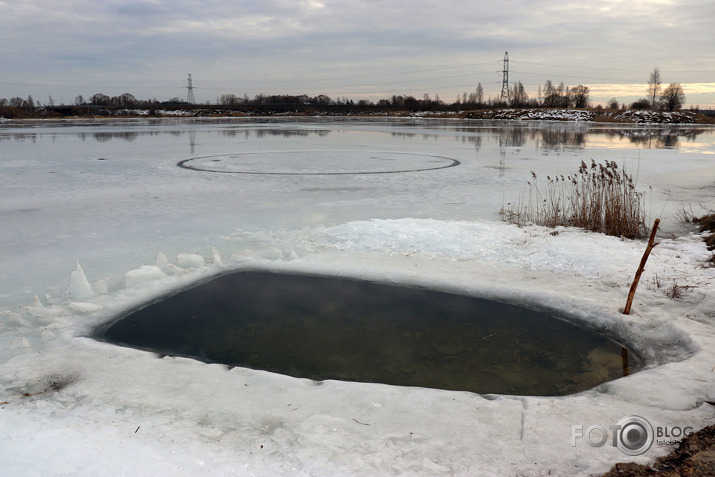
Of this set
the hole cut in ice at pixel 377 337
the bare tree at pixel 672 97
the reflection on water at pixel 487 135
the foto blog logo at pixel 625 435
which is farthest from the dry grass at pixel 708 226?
the bare tree at pixel 672 97

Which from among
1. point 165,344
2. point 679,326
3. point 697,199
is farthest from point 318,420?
point 697,199

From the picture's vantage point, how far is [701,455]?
2.35m

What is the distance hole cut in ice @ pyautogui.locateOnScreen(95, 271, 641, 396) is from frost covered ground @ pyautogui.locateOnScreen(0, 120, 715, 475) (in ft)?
0.69

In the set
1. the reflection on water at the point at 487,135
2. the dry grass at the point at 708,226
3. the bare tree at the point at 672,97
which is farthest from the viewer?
the bare tree at the point at 672,97

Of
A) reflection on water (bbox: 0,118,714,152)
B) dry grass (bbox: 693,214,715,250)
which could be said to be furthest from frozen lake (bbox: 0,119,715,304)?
reflection on water (bbox: 0,118,714,152)

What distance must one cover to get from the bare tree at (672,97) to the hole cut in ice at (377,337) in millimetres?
89007

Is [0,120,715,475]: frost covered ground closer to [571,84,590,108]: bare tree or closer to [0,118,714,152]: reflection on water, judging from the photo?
[0,118,714,152]: reflection on water

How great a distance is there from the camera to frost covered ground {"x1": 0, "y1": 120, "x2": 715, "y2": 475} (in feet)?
8.21

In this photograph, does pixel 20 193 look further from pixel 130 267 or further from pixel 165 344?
pixel 165 344

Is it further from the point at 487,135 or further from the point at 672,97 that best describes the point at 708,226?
the point at 672,97

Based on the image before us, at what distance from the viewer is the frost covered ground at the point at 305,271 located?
98.6 inches

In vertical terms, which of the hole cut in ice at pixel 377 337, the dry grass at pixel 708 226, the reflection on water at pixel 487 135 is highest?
the reflection on water at pixel 487 135

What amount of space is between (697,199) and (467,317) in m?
7.15

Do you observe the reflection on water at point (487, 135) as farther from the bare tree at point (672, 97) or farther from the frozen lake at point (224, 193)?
the bare tree at point (672, 97)
